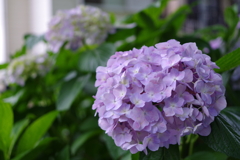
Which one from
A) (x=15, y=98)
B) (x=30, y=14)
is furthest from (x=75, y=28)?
(x=30, y=14)

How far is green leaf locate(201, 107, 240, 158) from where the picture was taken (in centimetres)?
40

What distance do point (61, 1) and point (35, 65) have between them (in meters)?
2.58

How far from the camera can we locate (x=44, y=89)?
97 centimetres

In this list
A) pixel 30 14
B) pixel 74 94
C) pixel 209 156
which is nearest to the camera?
pixel 209 156

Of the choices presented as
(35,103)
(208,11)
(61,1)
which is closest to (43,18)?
(61,1)

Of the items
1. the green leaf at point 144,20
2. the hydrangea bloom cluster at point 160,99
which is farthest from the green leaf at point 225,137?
the green leaf at point 144,20

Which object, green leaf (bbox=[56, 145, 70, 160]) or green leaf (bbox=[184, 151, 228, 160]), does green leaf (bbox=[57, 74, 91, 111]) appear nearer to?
green leaf (bbox=[56, 145, 70, 160])

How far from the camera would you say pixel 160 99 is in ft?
1.20

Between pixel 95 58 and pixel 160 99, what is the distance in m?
0.43

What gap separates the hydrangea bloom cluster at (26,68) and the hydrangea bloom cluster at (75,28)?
4.1 inches

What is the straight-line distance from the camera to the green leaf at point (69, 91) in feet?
2.42

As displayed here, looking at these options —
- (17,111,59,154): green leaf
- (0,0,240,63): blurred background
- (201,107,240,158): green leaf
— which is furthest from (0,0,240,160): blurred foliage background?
(0,0,240,63): blurred background

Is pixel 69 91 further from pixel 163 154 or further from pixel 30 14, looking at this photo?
pixel 30 14

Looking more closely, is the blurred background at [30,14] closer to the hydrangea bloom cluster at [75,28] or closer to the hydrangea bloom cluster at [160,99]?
the hydrangea bloom cluster at [75,28]
